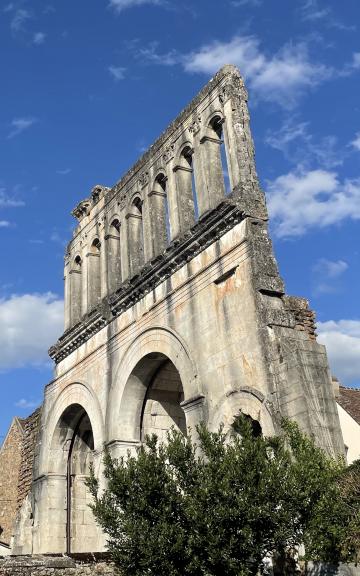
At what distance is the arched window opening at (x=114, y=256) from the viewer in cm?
1811

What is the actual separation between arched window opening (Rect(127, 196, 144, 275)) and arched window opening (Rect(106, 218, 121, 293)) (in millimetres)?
865

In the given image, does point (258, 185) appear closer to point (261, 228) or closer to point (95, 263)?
point (261, 228)

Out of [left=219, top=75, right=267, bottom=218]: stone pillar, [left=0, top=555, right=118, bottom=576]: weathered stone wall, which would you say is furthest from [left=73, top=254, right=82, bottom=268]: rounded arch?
[left=0, top=555, right=118, bottom=576]: weathered stone wall

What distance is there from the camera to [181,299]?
14.6 m

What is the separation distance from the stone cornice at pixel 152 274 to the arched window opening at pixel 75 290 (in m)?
0.65

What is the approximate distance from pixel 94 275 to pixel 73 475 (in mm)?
5551

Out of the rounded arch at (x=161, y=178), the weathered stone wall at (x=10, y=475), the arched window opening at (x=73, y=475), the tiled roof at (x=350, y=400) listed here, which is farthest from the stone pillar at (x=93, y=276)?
the weathered stone wall at (x=10, y=475)

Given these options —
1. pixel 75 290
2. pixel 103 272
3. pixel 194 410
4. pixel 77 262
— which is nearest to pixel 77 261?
pixel 77 262

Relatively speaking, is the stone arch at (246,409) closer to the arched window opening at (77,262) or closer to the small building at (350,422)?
the small building at (350,422)

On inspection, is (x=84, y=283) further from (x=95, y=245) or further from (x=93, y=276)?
→ (x=95, y=245)

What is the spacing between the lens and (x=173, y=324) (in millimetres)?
14672

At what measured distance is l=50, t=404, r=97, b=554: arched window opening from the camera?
18297 mm

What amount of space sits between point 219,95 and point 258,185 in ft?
8.16

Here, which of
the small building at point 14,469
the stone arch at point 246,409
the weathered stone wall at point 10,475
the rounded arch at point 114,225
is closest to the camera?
the stone arch at point 246,409
